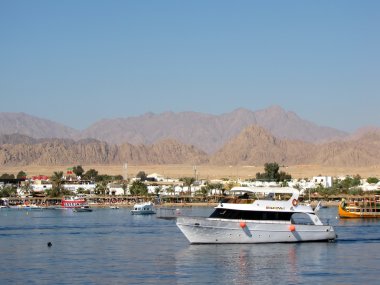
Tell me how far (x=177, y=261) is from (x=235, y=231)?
30.1 feet

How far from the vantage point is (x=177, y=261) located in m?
63.5

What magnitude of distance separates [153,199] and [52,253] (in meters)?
128

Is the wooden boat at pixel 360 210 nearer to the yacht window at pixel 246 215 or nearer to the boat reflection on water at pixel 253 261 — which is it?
the boat reflection on water at pixel 253 261

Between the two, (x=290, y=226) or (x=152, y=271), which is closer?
(x=152, y=271)

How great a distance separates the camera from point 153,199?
199 m

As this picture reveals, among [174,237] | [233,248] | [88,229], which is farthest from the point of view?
[88,229]

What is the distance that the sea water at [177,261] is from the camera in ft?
182

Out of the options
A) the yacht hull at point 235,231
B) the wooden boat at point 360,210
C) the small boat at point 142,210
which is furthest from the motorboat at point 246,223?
the small boat at point 142,210

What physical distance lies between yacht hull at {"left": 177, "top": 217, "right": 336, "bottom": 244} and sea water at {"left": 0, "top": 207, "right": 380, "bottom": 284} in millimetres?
794

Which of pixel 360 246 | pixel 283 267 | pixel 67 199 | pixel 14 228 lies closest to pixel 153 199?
pixel 67 199

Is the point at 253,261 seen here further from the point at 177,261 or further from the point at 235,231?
the point at 235,231

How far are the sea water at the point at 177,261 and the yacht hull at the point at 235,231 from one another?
0.79m

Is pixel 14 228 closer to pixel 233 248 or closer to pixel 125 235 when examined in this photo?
pixel 125 235

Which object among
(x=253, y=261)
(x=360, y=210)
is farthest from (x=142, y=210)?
(x=253, y=261)
